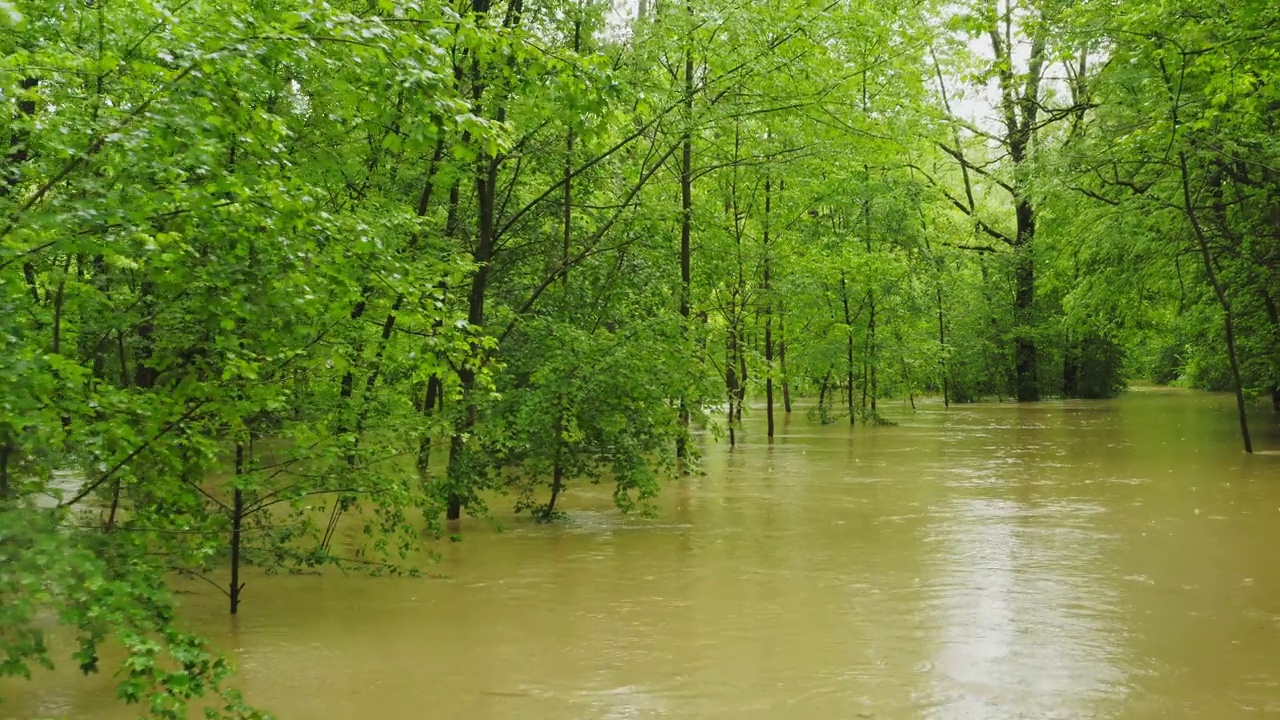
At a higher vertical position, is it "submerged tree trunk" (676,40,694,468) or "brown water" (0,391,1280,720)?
"submerged tree trunk" (676,40,694,468)

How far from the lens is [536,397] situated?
11.6m

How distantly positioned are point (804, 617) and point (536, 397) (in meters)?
4.60

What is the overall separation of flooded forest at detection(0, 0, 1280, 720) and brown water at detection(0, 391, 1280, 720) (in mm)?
53

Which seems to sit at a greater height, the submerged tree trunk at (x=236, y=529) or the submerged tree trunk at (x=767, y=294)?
the submerged tree trunk at (x=767, y=294)

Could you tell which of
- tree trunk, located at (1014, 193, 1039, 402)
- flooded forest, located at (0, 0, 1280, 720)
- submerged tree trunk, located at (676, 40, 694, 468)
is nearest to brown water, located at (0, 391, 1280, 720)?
flooded forest, located at (0, 0, 1280, 720)

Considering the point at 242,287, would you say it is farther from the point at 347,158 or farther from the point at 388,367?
the point at 347,158

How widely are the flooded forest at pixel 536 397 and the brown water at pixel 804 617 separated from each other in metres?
0.05

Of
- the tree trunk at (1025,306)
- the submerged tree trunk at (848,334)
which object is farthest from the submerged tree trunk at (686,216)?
the tree trunk at (1025,306)

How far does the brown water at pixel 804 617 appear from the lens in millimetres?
6219

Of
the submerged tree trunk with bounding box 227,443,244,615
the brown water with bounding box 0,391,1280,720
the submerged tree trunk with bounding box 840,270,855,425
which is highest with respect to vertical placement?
the submerged tree trunk with bounding box 840,270,855,425

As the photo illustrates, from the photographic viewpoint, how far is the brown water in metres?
6.22

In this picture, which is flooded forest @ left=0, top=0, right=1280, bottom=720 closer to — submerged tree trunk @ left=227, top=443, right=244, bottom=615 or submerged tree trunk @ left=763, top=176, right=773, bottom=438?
submerged tree trunk @ left=227, top=443, right=244, bottom=615

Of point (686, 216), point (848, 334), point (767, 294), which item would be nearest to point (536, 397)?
point (686, 216)

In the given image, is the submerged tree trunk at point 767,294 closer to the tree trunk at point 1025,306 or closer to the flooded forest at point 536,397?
the flooded forest at point 536,397
